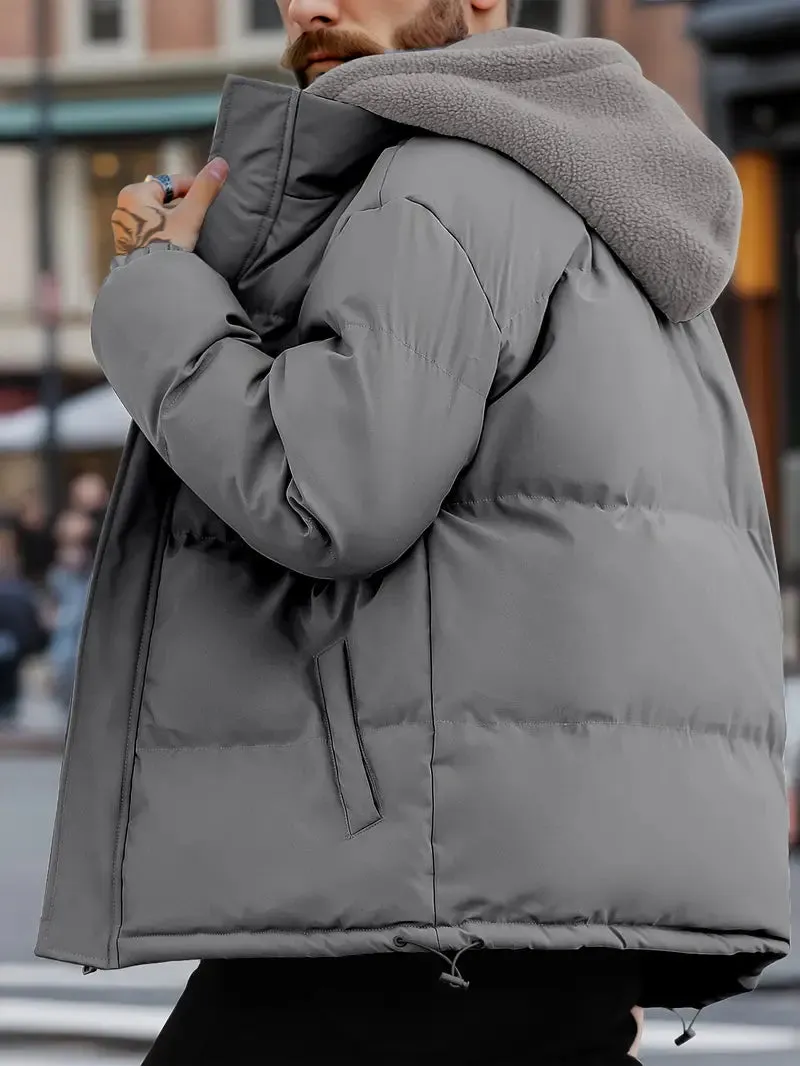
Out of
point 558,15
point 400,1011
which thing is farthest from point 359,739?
point 558,15

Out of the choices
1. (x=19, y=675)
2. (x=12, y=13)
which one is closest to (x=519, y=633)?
(x=19, y=675)

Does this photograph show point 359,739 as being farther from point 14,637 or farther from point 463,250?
point 14,637

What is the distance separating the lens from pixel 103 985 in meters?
5.43

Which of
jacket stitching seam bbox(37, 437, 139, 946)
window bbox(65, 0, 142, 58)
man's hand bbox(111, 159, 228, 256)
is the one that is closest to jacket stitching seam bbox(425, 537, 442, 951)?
jacket stitching seam bbox(37, 437, 139, 946)

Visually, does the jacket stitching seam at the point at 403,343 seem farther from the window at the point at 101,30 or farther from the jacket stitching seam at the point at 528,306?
the window at the point at 101,30

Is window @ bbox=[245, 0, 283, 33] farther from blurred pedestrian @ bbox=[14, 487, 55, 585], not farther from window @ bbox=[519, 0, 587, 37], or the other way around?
blurred pedestrian @ bbox=[14, 487, 55, 585]

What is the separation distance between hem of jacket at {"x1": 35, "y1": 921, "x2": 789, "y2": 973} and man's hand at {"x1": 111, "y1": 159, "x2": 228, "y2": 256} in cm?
60

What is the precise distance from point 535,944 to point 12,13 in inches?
587

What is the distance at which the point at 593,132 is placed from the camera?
151 centimetres

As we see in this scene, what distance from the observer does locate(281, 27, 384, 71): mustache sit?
1604 millimetres

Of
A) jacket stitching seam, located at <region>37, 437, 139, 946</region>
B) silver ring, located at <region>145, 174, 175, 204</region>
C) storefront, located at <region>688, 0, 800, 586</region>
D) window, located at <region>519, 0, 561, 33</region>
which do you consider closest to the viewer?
jacket stitching seam, located at <region>37, 437, 139, 946</region>

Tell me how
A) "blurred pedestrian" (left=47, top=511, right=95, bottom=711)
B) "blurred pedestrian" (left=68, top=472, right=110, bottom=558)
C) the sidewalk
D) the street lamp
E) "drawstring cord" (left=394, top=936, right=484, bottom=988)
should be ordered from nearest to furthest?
"drawstring cord" (left=394, top=936, right=484, bottom=988), the sidewalk, "blurred pedestrian" (left=47, top=511, right=95, bottom=711), "blurred pedestrian" (left=68, top=472, right=110, bottom=558), the street lamp

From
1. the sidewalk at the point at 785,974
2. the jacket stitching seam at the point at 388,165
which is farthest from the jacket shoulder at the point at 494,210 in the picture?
the sidewalk at the point at 785,974

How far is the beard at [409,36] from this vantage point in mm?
1607
